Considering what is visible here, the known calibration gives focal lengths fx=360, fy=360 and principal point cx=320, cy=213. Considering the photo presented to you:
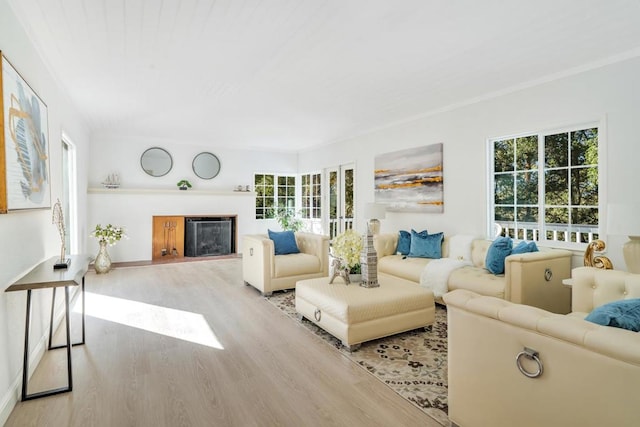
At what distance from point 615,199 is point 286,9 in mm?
3352

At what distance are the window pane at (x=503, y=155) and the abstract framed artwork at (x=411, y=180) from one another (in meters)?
0.78

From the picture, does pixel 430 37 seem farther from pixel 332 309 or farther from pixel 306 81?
pixel 332 309

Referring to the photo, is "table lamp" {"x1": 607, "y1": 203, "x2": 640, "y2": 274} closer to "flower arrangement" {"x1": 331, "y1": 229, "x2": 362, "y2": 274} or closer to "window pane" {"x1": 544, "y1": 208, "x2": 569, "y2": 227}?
"window pane" {"x1": 544, "y1": 208, "x2": 569, "y2": 227}

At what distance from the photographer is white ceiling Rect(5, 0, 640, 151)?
2.49 m

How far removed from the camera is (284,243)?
205 inches

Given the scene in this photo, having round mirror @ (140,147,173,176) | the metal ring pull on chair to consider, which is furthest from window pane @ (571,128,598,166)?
round mirror @ (140,147,173,176)

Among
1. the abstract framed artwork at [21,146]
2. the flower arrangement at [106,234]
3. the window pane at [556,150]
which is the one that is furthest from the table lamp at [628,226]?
the flower arrangement at [106,234]

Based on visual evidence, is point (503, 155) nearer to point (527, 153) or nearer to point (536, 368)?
point (527, 153)

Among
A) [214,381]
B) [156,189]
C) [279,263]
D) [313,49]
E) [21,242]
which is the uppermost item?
[313,49]

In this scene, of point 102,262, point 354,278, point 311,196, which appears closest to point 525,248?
point 354,278

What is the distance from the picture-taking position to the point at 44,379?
2.46 m

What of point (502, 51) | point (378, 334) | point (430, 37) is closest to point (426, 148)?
point (502, 51)

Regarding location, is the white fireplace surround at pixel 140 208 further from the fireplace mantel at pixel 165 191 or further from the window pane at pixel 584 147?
the window pane at pixel 584 147

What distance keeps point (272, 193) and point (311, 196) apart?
3.37ft
